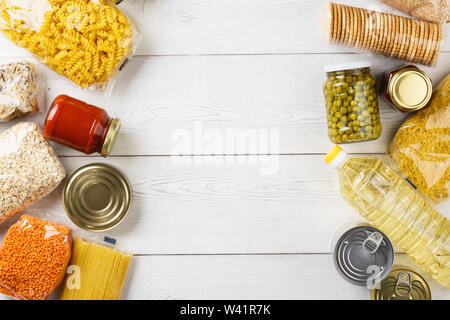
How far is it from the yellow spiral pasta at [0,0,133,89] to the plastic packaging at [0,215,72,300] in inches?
16.1

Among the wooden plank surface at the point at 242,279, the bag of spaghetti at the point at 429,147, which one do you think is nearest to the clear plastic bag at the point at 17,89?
the wooden plank surface at the point at 242,279

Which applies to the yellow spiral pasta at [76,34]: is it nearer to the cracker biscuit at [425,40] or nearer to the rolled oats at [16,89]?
the rolled oats at [16,89]

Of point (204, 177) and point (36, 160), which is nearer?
point (36, 160)

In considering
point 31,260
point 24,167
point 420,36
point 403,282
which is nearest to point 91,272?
point 31,260

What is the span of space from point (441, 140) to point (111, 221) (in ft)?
2.79

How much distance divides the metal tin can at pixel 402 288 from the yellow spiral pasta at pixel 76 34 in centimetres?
91

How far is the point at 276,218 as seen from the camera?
1072mm

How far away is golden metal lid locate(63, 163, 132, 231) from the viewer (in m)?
1.00

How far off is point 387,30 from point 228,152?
51cm

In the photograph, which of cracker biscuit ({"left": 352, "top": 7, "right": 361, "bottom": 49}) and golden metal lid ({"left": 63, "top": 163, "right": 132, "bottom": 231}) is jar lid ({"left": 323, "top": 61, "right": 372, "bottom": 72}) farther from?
golden metal lid ({"left": 63, "top": 163, "right": 132, "bottom": 231})

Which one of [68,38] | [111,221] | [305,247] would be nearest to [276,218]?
[305,247]

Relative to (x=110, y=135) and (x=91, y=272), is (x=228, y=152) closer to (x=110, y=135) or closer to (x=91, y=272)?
(x=110, y=135)
